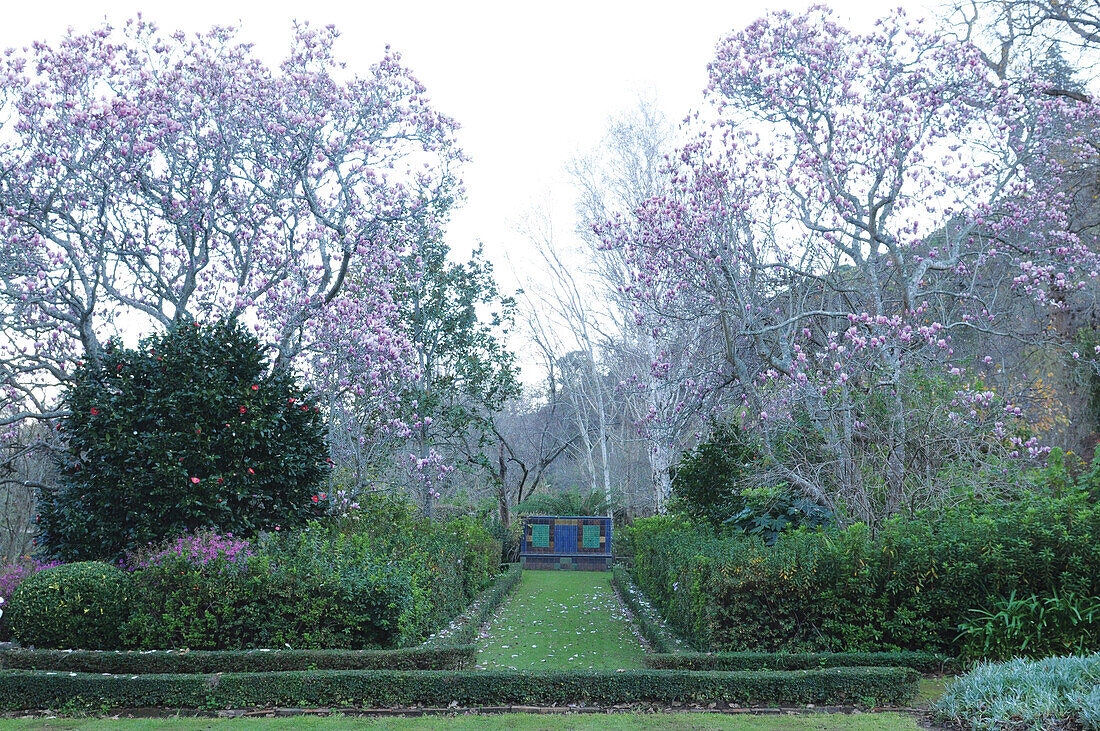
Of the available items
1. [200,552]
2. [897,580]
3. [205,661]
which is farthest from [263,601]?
[897,580]

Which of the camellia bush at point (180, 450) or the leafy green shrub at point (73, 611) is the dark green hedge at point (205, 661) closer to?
the leafy green shrub at point (73, 611)

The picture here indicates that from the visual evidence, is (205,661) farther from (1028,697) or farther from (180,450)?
(1028,697)

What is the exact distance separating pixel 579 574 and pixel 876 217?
10171mm

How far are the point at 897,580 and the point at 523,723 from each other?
3206mm

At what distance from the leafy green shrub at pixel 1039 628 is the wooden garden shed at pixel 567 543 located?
1241 cm

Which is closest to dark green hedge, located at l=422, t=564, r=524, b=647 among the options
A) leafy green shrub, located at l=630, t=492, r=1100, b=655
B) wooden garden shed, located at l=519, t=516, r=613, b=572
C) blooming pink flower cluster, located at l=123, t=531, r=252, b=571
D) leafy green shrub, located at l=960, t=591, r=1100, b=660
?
blooming pink flower cluster, located at l=123, t=531, r=252, b=571

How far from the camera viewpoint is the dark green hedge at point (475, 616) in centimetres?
749

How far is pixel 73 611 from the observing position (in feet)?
20.9

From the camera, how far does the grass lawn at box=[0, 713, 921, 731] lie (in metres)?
4.73

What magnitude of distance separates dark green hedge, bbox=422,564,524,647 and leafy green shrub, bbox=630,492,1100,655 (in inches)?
98.0

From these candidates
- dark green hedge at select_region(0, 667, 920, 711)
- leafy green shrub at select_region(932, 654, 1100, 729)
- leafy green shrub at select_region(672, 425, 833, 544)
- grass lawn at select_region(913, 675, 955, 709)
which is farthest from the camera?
leafy green shrub at select_region(672, 425, 833, 544)

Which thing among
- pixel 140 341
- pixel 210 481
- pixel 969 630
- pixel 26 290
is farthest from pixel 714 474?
pixel 26 290

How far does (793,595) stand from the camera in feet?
20.4

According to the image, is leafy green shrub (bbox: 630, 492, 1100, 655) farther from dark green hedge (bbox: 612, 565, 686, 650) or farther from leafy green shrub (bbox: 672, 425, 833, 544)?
leafy green shrub (bbox: 672, 425, 833, 544)
